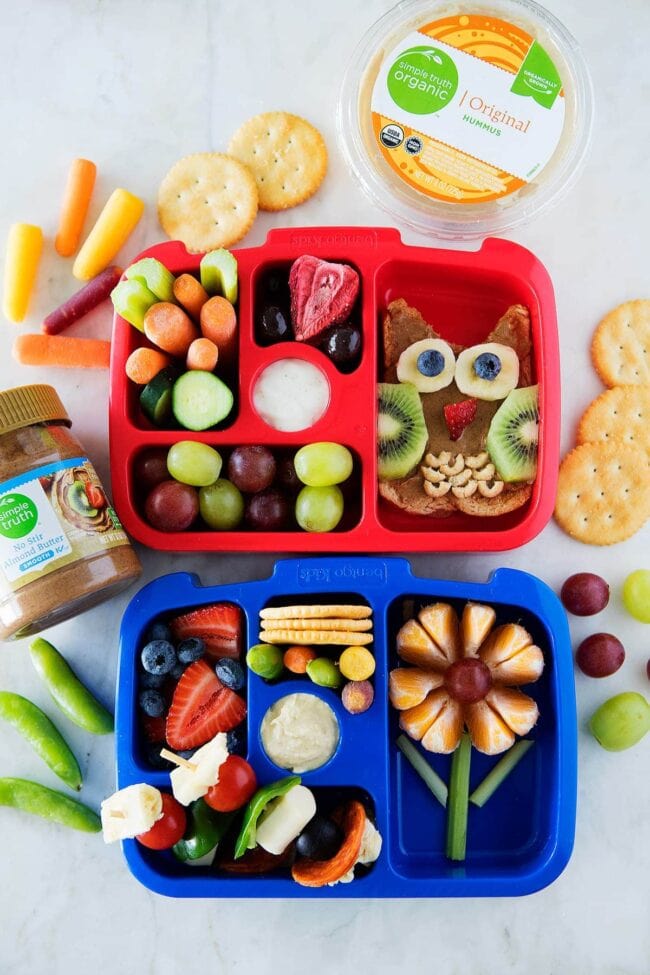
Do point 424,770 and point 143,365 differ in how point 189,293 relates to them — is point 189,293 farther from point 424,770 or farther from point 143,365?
point 424,770

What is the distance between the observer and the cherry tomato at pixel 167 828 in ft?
4.02

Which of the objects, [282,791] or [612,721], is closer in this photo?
[282,791]

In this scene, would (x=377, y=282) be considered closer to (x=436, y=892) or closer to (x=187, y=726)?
(x=187, y=726)

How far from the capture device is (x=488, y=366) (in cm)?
134

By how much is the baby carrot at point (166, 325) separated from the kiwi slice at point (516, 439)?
0.50 m

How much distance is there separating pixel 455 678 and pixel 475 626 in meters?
0.08

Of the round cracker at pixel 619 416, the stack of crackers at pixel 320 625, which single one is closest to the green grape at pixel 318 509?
the stack of crackers at pixel 320 625

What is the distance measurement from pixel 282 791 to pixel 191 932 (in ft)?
1.20

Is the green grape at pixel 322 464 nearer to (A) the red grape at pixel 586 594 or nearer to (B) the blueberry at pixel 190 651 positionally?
(B) the blueberry at pixel 190 651

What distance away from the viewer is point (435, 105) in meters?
1.42

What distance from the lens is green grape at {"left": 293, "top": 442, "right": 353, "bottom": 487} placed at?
129 cm

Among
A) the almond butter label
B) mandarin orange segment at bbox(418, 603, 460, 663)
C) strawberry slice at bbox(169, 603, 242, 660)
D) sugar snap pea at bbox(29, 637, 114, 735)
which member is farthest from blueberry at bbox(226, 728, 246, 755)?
the almond butter label

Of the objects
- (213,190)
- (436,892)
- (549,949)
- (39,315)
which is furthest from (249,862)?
(213,190)

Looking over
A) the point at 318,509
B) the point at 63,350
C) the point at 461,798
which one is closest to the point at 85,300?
the point at 63,350
